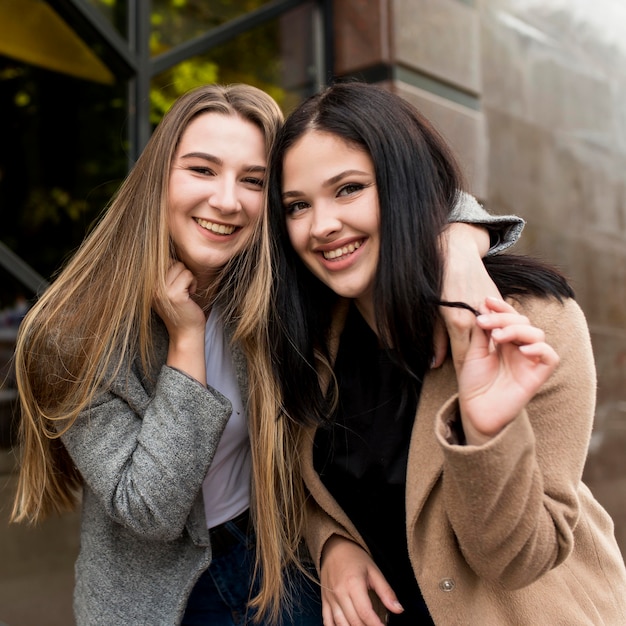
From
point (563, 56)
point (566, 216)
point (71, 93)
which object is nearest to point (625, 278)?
point (566, 216)

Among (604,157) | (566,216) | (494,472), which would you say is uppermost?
(604,157)

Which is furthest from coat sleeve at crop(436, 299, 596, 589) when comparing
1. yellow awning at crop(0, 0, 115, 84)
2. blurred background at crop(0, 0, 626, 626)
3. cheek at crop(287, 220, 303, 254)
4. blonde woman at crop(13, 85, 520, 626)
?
yellow awning at crop(0, 0, 115, 84)

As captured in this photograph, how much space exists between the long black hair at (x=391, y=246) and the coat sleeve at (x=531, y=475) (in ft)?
0.79

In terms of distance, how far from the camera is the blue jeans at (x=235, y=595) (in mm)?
2443

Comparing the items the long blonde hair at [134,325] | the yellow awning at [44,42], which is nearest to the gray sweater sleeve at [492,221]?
the long blonde hair at [134,325]

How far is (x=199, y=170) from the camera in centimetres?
239

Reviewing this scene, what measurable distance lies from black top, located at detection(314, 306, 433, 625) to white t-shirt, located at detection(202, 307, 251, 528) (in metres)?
0.29

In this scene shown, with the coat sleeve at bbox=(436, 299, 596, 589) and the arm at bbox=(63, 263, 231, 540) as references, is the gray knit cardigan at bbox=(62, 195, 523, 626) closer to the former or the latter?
the arm at bbox=(63, 263, 231, 540)

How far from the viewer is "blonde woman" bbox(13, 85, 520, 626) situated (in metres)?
2.15

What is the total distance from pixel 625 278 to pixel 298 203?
5148 mm

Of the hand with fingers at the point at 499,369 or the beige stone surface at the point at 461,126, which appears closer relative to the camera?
the hand with fingers at the point at 499,369

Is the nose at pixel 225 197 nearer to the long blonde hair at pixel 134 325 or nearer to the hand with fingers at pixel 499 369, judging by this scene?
the long blonde hair at pixel 134 325

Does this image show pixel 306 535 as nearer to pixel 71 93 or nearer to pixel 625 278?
pixel 71 93

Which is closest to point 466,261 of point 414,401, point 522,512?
point 414,401
